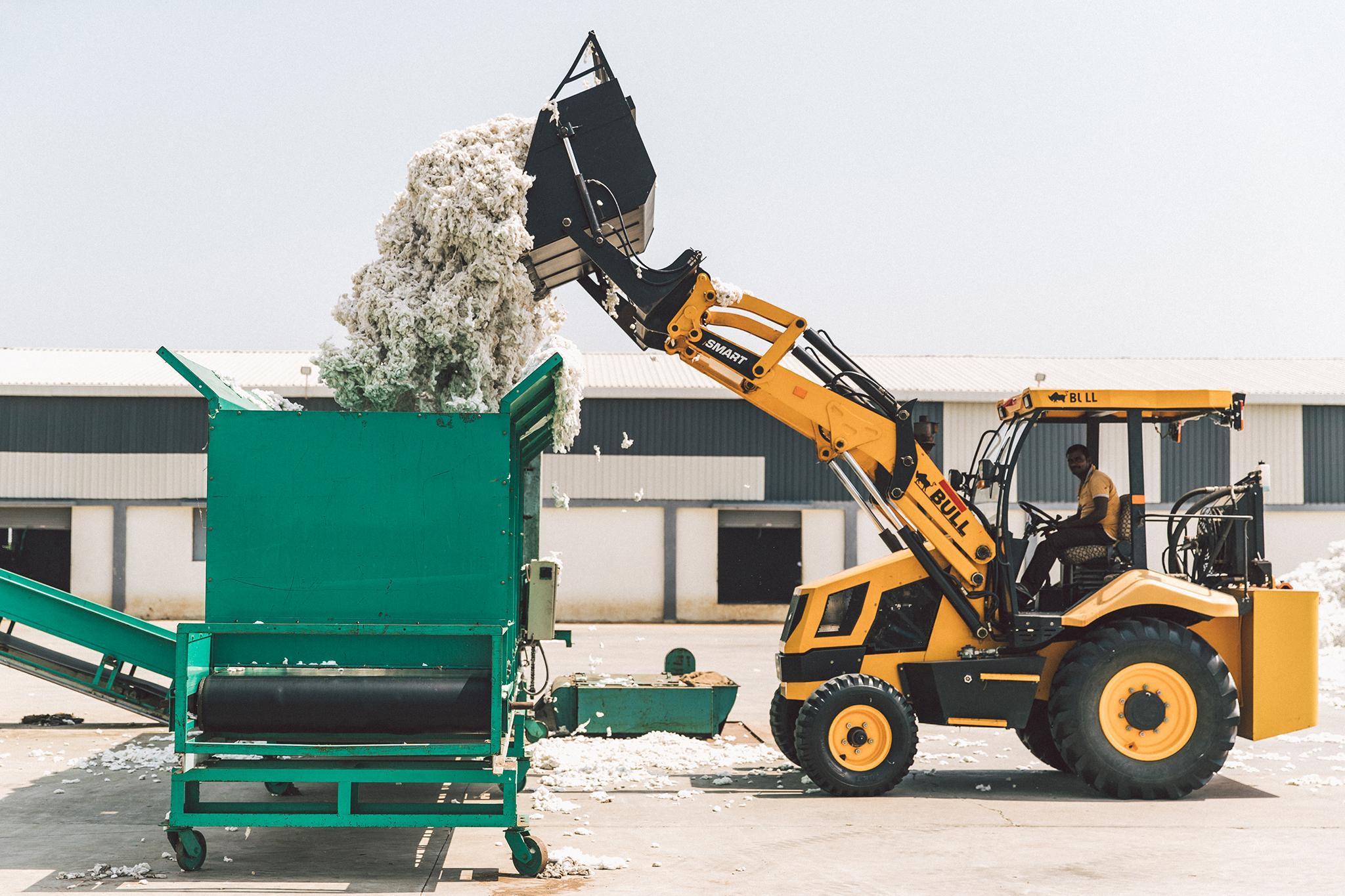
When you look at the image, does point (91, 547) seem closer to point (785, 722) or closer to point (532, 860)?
point (785, 722)

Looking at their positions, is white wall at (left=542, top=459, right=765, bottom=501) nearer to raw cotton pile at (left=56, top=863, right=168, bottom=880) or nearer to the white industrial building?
the white industrial building

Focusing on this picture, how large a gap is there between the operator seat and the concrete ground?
174 centimetres

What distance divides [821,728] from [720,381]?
9.32 ft

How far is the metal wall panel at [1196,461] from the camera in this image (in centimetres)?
2755

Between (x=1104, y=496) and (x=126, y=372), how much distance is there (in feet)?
83.4

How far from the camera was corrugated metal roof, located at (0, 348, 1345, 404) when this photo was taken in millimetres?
27156

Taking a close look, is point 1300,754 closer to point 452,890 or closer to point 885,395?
point 885,395

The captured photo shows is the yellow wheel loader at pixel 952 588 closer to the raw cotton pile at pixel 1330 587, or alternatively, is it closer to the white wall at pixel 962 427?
the raw cotton pile at pixel 1330 587

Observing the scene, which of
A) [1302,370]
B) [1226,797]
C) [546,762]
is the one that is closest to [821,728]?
[546,762]

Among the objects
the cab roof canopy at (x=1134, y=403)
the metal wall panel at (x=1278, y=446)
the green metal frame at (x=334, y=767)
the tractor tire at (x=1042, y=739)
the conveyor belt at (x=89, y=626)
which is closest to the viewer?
the green metal frame at (x=334, y=767)

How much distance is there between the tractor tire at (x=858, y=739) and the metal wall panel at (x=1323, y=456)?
22.9m

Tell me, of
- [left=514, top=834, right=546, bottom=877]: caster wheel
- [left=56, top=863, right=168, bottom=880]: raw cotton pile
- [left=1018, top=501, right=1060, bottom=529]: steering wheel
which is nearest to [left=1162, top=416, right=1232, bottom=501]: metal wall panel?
[left=1018, top=501, right=1060, bottom=529]: steering wheel

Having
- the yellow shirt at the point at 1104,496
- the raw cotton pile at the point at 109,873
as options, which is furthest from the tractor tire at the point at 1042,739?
the raw cotton pile at the point at 109,873

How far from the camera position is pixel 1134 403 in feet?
30.8
